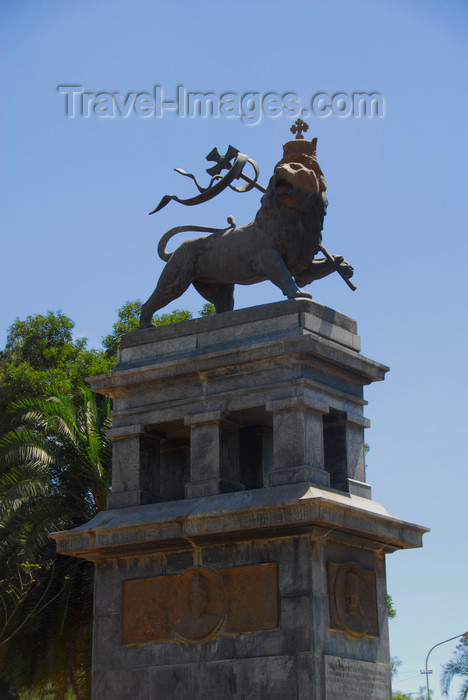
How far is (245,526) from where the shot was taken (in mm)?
14852

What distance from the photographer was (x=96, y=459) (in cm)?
2644

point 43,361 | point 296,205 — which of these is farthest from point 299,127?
point 43,361

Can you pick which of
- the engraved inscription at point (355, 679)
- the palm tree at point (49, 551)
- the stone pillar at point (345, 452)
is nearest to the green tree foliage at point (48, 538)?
the palm tree at point (49, 551)

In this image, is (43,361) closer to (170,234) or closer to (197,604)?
(170,234)

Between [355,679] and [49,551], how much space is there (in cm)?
1247

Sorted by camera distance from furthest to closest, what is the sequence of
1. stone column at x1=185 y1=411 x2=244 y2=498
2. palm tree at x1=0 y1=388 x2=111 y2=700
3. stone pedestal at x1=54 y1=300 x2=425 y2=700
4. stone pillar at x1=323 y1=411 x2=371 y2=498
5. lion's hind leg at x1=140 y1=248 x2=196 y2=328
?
palm tree at x1=0 y1=388 x2=111 y2=700 < lion's hind leg at x1=140 y1=248 x2=196 y2=328 < stone pillar at x1=323 y1=411 x2=371 y2=498 < stone column at x1=185 y1=411 x2=244 y2=498 < stone pedestal at x1=54 y1=300 x2=425 y2=700

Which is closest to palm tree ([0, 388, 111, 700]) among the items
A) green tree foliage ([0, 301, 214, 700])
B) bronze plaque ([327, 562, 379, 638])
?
green tree foliage ([0, 301, 214, 700])

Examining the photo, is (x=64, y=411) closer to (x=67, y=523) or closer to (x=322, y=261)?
(x=67, y=523)

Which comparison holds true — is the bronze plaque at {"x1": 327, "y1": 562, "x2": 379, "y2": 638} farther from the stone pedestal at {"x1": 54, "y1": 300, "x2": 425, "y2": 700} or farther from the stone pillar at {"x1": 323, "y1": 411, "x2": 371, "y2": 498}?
the stone pillar at {"x1": 323, "y1": 411, "x2": 371, "y2": 498}

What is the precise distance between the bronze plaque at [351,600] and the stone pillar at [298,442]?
124cm

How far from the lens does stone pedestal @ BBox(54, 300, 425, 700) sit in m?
14.7


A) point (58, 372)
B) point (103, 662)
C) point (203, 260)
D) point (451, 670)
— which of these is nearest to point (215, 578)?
point (103, 662)

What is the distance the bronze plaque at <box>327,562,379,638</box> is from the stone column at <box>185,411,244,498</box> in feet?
6.66

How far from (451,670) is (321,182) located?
1287 inches
